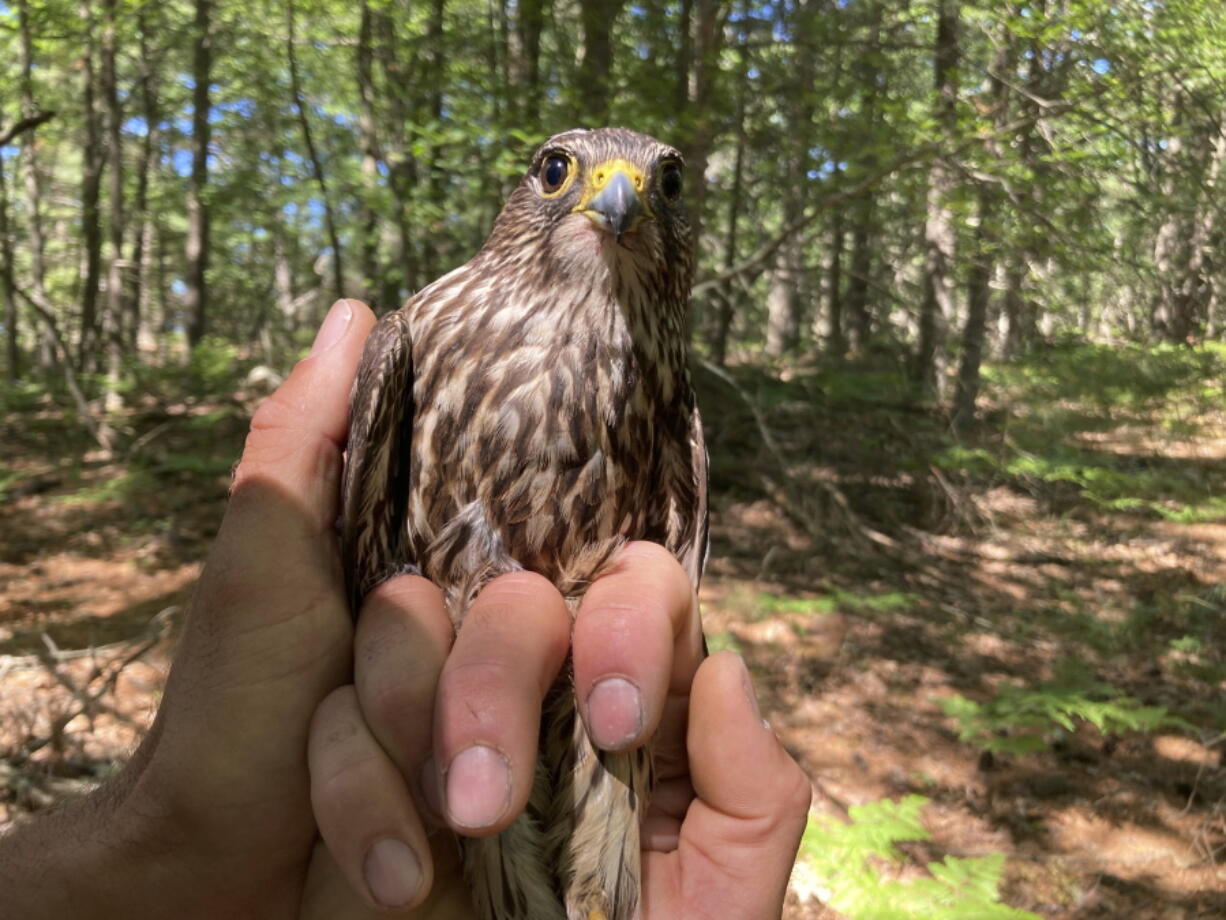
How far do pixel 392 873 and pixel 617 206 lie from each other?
1.63 m

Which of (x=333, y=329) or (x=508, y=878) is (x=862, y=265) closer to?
(x=333, y=329)

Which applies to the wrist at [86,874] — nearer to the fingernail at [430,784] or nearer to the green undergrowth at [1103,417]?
the fingernail at [430,784]

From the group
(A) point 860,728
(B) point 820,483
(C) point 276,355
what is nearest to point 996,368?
(B) point 820,483

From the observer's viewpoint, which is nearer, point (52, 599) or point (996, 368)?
point (52, 599)

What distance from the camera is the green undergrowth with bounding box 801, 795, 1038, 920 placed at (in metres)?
3.09

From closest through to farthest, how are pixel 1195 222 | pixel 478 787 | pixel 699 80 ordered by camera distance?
pixel 478 787, pixel 699 80, pixel 1195 222

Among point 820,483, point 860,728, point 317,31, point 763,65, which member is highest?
point 317,31

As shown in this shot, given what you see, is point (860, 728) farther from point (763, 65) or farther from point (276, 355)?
point (276, 355)

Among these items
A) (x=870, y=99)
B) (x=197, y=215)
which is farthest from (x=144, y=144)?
(x=870, y=99)

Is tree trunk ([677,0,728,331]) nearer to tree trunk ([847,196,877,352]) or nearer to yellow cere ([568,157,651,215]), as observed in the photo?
tree trunk ([847,196,877,352])

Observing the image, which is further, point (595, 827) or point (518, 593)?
point (595, 827)

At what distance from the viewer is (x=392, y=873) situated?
151 centimetres

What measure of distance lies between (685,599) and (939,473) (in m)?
6.81

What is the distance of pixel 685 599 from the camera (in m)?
1.91
